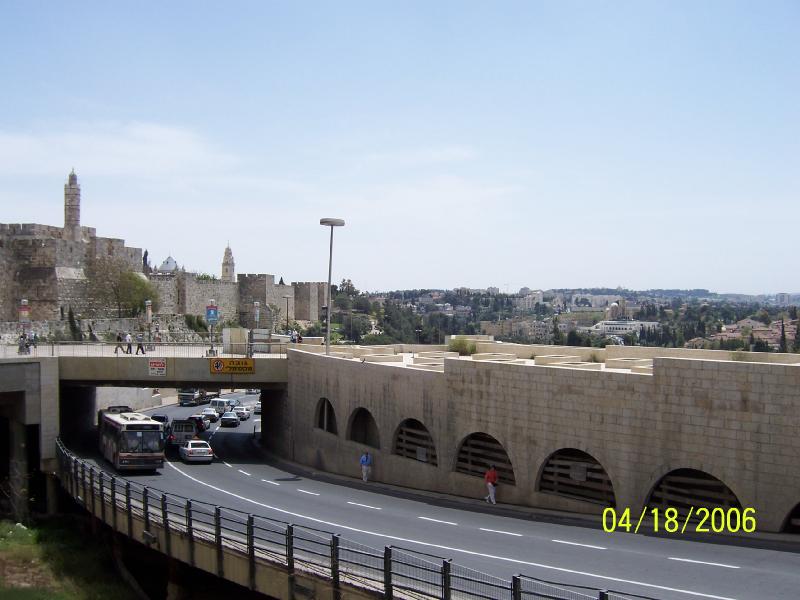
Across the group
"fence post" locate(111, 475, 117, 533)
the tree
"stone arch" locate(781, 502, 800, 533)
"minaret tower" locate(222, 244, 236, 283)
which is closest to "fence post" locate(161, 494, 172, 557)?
"fence post" locate(111, 475, 117, 533)

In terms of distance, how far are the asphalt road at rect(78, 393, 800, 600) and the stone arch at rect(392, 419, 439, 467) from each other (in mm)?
1398

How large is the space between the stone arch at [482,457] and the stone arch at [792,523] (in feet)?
18.7

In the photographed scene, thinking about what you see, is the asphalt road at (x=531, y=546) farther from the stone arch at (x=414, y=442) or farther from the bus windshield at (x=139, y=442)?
the bus windshield at (x=139, y=442)

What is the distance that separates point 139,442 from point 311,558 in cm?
1379

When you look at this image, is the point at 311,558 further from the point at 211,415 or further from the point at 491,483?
the point at 211,415

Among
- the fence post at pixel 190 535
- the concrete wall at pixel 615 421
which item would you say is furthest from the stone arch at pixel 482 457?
the fence post at pixel 190 535

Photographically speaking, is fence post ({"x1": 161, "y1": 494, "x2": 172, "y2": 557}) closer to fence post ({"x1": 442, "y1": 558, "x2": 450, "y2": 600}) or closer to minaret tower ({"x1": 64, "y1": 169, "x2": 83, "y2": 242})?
fence post ({"x1": 442, "y1": 558, "x2": 450, "y2": 600})

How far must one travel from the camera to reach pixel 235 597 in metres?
17.3

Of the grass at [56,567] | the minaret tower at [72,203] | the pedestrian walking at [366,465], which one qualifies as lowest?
the grass at [56,567]

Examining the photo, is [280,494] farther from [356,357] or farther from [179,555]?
[356,357]

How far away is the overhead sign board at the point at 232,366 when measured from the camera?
30.0 metres

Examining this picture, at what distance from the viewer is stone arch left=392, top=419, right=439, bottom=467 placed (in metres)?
21.0

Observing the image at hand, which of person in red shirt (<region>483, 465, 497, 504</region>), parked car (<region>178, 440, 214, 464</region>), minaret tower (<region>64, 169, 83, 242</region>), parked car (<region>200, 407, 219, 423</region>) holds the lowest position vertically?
parked car (<region>200, 407, 219, 423</region>)

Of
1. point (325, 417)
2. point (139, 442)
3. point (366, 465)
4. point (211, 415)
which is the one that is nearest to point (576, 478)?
point (366, 465)
